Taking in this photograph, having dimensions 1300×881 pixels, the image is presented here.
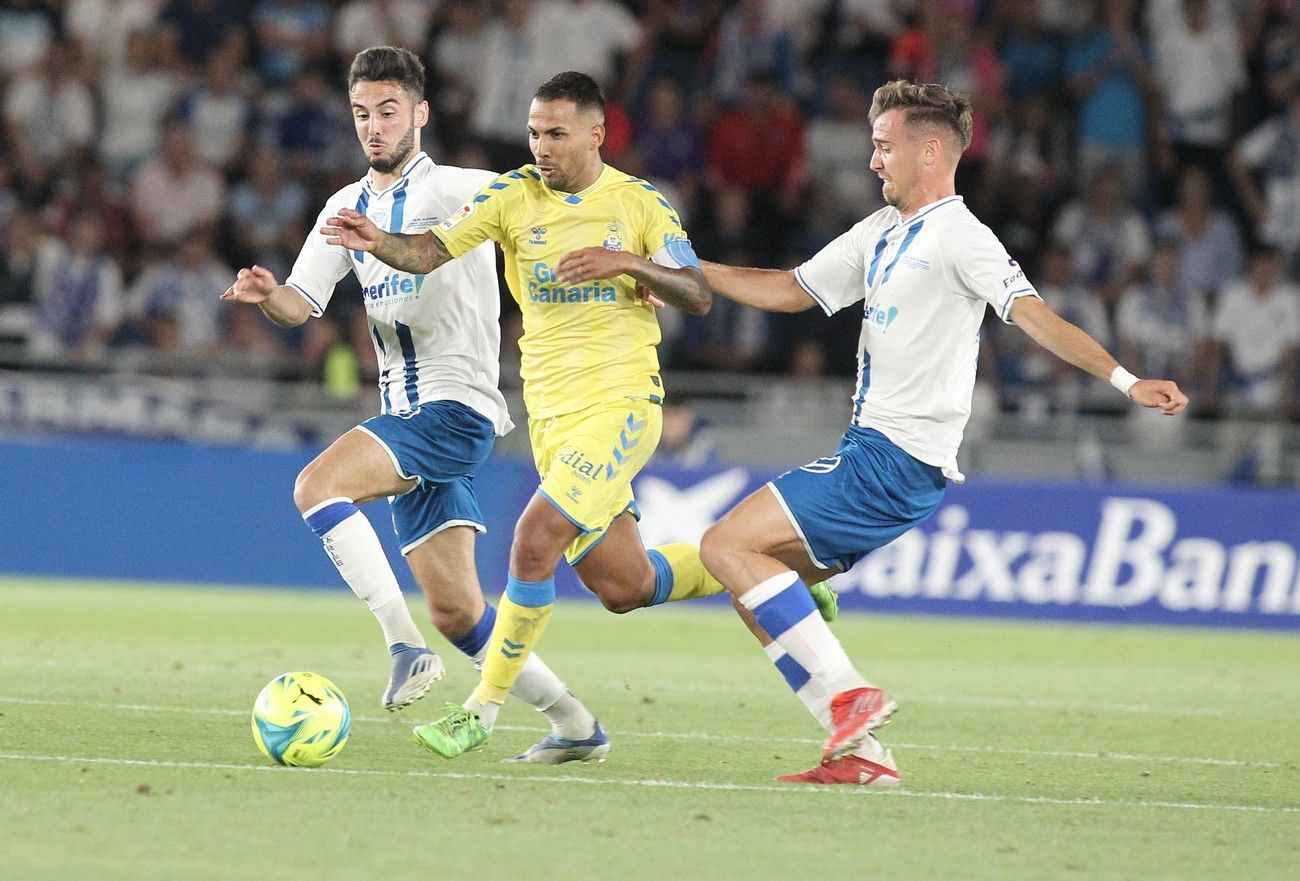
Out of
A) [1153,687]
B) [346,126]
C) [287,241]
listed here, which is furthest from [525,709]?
[346,126]

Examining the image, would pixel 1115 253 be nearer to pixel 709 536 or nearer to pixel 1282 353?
pixel 1282 353

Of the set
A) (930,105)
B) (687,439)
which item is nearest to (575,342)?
(930,105)

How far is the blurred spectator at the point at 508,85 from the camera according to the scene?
59.1 feet

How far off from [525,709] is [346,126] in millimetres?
10611

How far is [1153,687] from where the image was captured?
1090 cm

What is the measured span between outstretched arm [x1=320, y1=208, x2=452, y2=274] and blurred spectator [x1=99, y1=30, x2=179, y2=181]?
12250 mm

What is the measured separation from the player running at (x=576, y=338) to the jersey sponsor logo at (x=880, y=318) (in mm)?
611

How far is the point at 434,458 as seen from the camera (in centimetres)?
770

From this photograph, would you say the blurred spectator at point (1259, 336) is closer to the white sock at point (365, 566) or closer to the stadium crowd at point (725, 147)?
the stadium crowd at point (725, 147)

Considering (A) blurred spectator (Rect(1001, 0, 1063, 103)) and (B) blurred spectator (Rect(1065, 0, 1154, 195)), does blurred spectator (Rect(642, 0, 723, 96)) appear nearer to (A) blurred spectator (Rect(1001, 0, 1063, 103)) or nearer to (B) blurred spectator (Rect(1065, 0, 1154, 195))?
(A) blurred spectator (Rect(1001, 0, 1063, 103))

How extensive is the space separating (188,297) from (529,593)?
11.1 m

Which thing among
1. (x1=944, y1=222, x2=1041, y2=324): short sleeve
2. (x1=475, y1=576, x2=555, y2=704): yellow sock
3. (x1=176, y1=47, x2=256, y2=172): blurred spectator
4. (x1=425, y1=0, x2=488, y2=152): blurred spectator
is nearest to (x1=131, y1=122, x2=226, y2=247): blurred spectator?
(x1=176, y1=47, x2=256, y2=172): blurred spectator

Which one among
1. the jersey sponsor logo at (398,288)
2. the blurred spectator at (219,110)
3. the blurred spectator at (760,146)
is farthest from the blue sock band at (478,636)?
Answer: the blurred spectator at (219,110)

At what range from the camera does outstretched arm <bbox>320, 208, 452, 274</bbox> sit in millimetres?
6938
